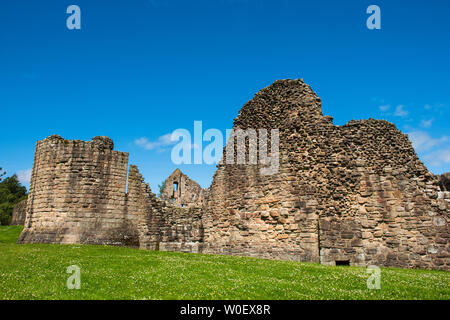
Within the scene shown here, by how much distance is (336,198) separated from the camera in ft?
51.8

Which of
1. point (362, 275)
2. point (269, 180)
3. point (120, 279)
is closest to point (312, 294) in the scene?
point (362, 275)

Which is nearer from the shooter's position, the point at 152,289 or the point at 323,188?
the point at 152,289

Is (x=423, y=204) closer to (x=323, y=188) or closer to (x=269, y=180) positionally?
(x=323, y=188)

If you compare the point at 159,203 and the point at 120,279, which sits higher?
the point at 159,203

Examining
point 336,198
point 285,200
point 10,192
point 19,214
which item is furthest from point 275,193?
point 10,192

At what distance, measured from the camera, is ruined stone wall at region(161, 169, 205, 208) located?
47.8 m

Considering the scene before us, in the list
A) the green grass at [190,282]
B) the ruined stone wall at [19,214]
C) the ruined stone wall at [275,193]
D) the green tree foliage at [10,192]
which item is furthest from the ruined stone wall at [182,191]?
the green grass at [190,282]

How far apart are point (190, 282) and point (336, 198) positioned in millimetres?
9376

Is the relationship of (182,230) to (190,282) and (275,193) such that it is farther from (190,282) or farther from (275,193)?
(190,282)

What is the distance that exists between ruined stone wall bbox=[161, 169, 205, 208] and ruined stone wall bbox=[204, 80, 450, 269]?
29.7 m

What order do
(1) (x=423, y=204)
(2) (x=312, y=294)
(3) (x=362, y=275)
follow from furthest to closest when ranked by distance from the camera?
1. (1) (x=423, y=204)
2. (3) (x=362, y=275)
3. (2) (x=312, y=294)

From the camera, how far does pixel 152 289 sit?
26.8 feet
